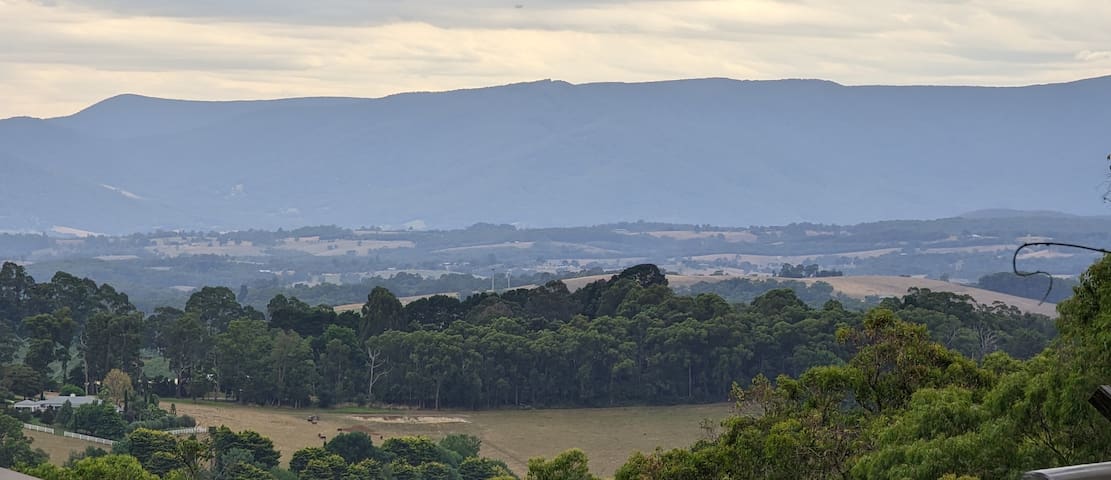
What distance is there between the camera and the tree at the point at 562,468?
35.8 m

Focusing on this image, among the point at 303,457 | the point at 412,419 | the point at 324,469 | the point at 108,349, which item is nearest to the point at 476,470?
the point at 324,469

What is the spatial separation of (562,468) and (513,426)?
53.7 meters

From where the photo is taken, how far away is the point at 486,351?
329 ft

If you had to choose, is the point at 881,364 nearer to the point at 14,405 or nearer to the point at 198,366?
the point at 14,405

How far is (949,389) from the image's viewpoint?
28172 millimetres

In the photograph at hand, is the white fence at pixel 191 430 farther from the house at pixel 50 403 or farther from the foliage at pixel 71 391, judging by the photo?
the foliage at pixel 71 391

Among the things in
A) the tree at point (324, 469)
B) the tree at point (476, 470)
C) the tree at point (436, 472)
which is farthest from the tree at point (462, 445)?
the tree at point (324, 469)

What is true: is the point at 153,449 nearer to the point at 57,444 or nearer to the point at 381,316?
the point at 57,444

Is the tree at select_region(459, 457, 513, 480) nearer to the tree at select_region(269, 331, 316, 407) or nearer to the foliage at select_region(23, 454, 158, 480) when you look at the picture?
the foliage at select_region(23, 454, 158, 480)

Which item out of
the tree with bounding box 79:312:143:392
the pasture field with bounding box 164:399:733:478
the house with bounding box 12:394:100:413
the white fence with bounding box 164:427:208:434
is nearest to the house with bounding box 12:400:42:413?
the house with bounding box 12:394:100:413

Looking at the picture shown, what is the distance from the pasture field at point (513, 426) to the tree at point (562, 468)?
35.7 meters

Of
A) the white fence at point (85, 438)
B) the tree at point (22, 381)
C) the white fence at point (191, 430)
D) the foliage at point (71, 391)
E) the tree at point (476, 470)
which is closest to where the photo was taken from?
the tree at point (476, 470)

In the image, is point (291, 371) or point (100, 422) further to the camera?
point (291, 371)

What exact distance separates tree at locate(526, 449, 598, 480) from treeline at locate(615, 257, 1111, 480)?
2.62m
